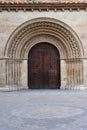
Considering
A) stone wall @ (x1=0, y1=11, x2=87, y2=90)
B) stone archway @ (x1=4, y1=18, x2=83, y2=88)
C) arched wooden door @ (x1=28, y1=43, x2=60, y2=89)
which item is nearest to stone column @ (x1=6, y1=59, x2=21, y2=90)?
stone archway @ (x1=4, y1=18, x2=83, y2=88)

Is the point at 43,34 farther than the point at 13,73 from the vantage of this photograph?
Yes

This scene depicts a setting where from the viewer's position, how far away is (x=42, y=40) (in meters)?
16.5

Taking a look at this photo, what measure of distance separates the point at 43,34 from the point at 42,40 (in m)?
0.34

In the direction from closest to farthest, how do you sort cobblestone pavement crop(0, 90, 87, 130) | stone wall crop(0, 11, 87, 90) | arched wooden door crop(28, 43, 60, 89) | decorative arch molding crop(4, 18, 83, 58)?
cobblestone pavement crop(0, 90, 87, 130)
stone wall crop(0, 11, 87, 90)
decorative arch molding crop(4, 18, 83, 58)
arched wooden door crop(28, 43, 60, 89)

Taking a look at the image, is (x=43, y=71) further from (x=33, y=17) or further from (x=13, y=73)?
(x=33, y=17)

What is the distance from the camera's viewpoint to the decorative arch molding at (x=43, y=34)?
1567 centimetres

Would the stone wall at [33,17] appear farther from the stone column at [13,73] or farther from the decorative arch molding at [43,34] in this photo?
the stone column at [13,73]

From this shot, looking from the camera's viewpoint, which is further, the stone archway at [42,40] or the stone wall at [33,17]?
the stone archway at [42,40]

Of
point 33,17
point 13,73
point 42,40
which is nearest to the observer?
point 33,17

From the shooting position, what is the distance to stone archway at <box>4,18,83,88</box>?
51.5ft

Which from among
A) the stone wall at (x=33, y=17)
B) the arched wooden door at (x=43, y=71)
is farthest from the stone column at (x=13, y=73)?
the arched wooden door at (x=43, y=71)

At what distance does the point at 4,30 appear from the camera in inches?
612

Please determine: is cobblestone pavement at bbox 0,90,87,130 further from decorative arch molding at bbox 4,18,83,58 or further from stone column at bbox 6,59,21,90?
decorative arch molding at bbox 4,18,83,58

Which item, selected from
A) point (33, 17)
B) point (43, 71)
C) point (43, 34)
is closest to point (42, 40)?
point (43, 34)
